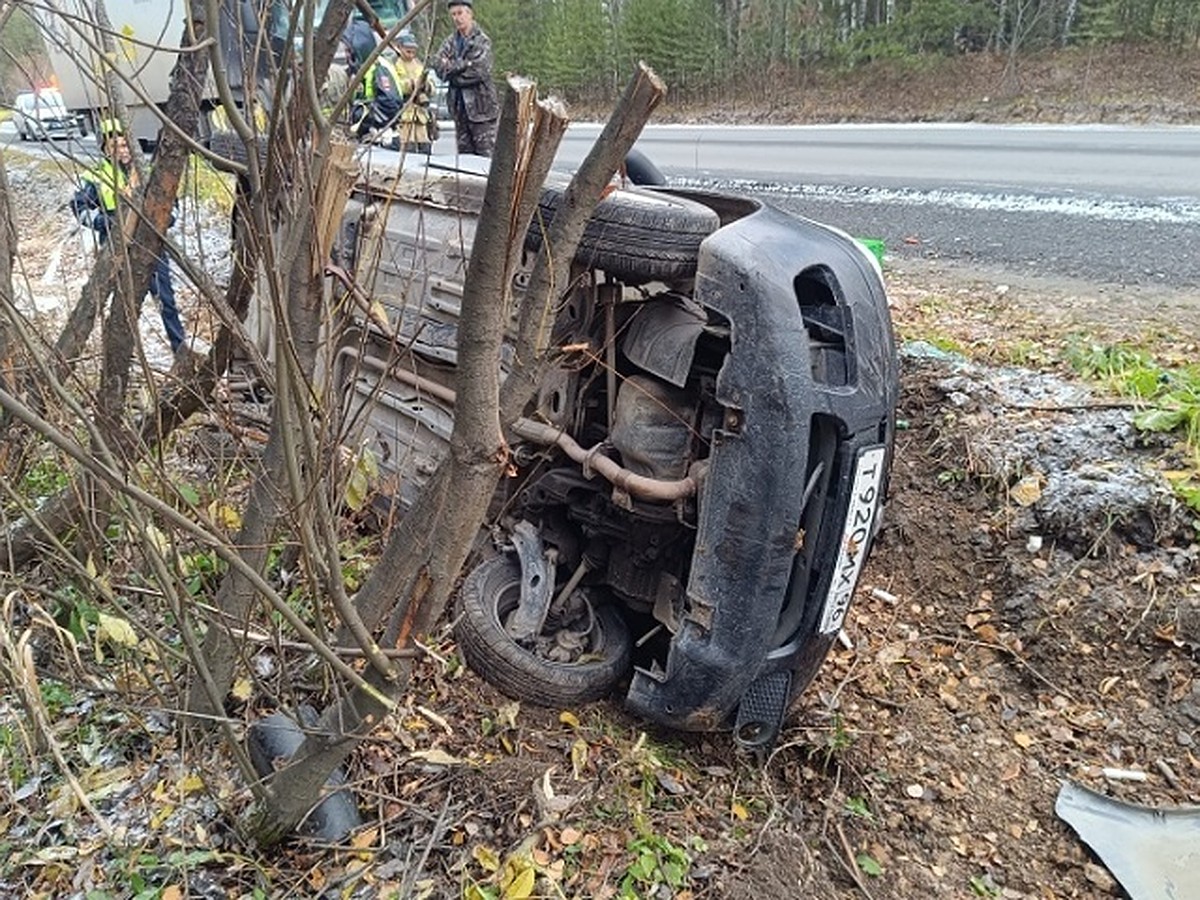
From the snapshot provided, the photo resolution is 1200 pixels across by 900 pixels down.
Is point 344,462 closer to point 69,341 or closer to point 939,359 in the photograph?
point 69,341

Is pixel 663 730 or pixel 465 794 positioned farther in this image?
pixel 663 730

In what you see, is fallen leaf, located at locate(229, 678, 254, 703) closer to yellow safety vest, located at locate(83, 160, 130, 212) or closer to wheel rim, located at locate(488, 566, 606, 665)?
wheel rim, located at locate(488, 566, 606, 665)

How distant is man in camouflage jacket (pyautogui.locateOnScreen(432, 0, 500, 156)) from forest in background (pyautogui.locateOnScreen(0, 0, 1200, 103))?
40.5ft

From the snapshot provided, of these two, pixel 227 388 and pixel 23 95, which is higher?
pixel 23 95

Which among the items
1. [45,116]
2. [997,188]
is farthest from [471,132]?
[45,116]

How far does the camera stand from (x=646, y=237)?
241cm

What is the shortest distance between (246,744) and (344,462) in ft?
2.49

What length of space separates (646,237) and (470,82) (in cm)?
584

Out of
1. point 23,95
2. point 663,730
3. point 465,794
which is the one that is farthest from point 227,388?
point 663,730

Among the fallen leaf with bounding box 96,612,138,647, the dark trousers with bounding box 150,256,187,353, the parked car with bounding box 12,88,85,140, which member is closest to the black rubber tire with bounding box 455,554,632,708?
the fallen leaf with bounding box 96,612,138,647

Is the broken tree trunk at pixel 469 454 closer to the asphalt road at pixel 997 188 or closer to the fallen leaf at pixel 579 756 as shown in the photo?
the fallen leaf at pixel 579 756

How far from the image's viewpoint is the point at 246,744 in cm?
227

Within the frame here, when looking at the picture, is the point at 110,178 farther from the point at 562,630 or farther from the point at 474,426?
the point at 562,630

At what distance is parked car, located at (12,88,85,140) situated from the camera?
2.18m
